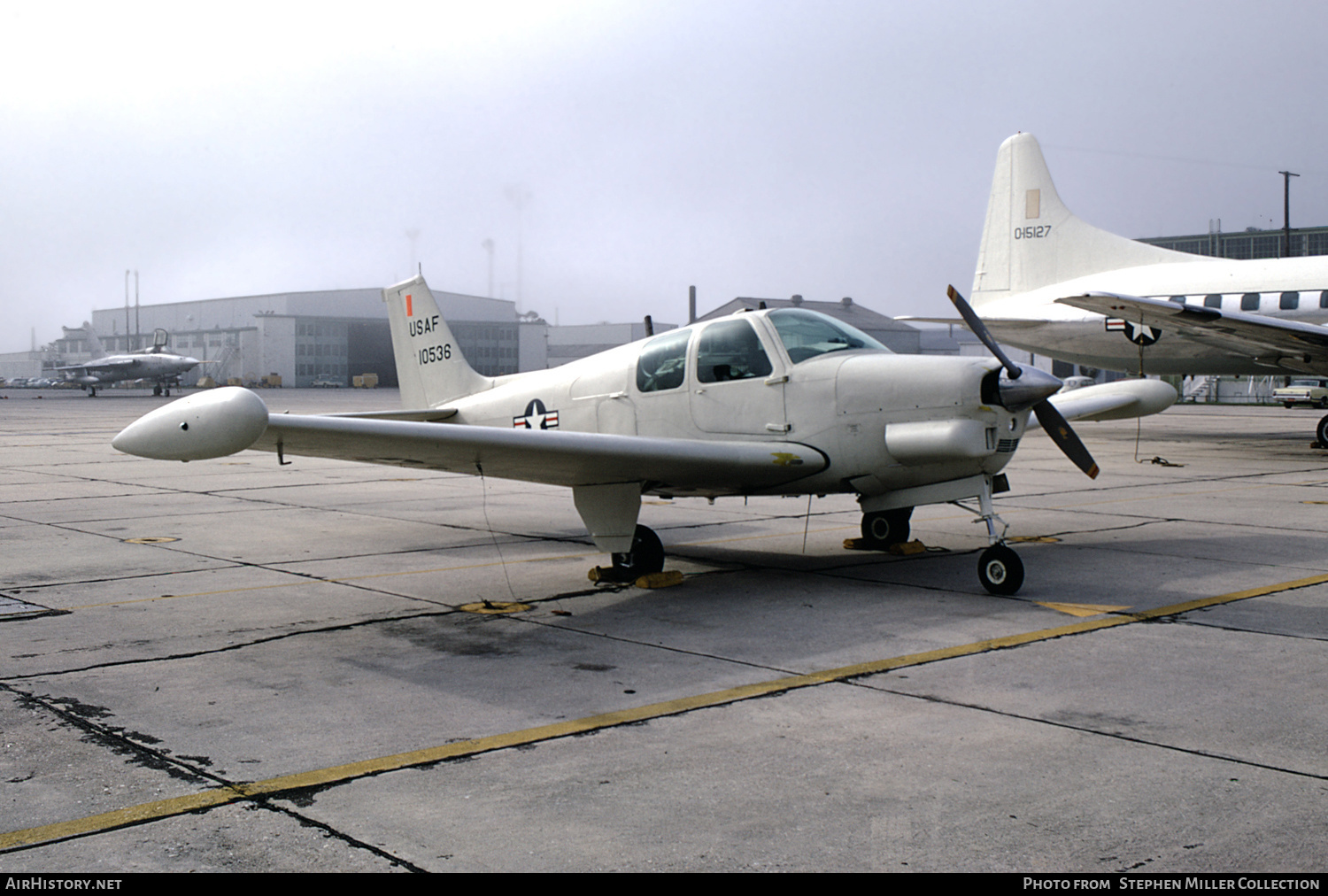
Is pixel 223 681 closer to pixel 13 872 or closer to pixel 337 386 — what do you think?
pixel 13 872

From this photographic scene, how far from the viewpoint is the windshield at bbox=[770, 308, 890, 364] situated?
8.80m

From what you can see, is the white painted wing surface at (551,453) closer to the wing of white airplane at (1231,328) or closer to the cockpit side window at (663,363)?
the cockpit side window at (663,363)

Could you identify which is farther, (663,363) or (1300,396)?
(1300,396)

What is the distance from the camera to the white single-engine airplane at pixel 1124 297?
21359mm

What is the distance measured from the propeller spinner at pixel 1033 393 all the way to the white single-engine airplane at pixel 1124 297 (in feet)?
41.6

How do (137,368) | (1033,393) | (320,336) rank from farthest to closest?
(320,336), (137,368), (1033,393)

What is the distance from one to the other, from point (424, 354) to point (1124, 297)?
1451cm

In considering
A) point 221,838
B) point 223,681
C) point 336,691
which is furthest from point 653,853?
point 223,681

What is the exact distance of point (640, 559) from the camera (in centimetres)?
874

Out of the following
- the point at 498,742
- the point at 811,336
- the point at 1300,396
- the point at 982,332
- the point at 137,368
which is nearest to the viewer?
the point at 498,742

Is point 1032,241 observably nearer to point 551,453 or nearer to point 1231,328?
point 1231,328

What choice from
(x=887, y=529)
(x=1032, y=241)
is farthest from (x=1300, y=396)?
(x=887, y=529)

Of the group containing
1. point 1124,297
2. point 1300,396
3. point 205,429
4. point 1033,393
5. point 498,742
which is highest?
point 1124,297
